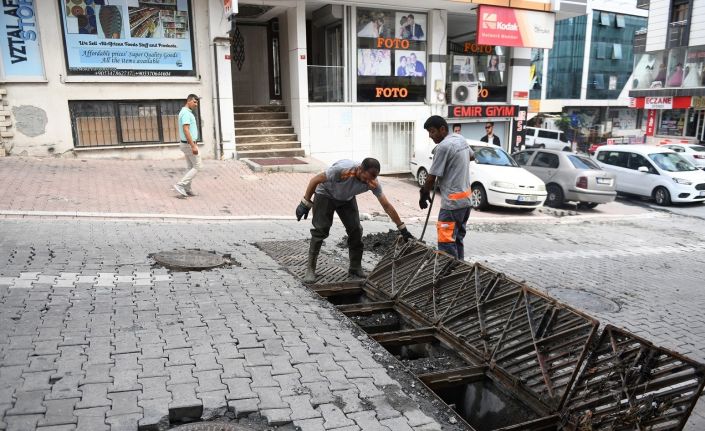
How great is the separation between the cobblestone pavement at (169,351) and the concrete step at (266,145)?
29.2 feet

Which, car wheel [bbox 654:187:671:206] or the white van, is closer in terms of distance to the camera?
car wheel [bbox 654:187:671:206]

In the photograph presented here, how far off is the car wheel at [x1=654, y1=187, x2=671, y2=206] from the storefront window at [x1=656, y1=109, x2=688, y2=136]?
2196cm

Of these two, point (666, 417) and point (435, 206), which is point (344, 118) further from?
point (666, 417)

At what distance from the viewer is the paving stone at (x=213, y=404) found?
123 inches

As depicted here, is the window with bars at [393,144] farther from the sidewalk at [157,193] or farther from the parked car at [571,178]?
the parked car at [571,178]

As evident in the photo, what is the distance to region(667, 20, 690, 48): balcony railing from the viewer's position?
103 feet

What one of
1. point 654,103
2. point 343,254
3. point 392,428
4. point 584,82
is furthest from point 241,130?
point 584,82

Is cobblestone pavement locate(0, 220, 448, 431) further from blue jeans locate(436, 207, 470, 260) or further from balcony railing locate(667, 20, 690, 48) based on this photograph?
balcony railing locate(667, 20, 690, 48)

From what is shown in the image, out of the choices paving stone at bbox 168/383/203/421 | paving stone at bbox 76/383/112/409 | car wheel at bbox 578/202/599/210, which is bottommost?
car wheel at bbox 578/202/599/210

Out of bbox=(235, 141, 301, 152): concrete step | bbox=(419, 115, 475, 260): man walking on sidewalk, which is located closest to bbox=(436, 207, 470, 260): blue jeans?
bbox=(419, 115, 475, 260): man walking on sidewalk

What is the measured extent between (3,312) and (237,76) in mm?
14496

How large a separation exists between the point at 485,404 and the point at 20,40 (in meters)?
13.3

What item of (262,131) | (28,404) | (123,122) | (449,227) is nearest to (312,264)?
(449,227)

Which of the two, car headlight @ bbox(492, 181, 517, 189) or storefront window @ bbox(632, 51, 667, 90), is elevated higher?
storefront window @ bbox(632, 51, 667, 90)
